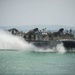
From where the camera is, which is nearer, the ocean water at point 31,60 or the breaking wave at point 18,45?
the ocean water at point 31,60

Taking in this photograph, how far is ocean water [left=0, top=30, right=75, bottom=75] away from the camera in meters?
34.8

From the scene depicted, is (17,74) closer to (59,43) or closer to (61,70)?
(61,70)

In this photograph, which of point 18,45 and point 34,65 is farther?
point 18,45

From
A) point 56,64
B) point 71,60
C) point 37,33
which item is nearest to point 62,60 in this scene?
point 71,60

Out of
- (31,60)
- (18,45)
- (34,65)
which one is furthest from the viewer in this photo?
(18,45)

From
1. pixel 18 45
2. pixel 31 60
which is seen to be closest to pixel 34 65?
pixel 31 60

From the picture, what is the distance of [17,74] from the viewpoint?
32.9 meters

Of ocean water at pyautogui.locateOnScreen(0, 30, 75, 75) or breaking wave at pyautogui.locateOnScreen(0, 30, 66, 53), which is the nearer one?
ocean water at pyautogui.locateOnScreen(0, 30, 75, 75)

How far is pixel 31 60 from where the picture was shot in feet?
146

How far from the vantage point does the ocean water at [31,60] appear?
3481cm

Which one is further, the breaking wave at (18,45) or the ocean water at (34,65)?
the breaking wave at (18,45)

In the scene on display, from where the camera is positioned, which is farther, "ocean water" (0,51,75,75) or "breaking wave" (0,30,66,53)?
"breaking wave" (0,30,66,53)

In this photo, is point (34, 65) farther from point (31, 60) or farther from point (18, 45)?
point (18, 45)

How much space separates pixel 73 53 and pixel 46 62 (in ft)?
35.7
